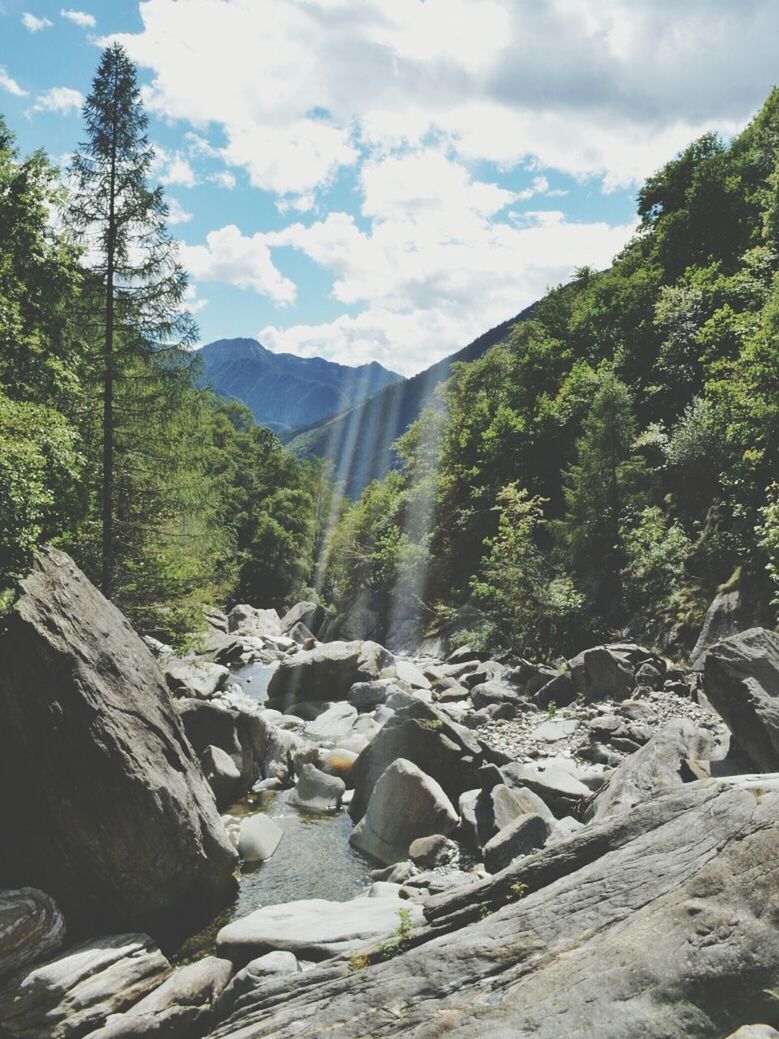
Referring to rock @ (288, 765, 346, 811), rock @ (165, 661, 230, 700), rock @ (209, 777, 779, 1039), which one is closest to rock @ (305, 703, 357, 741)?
rock @ (288, 765, 346, 811)

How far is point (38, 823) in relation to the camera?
8.70 meters

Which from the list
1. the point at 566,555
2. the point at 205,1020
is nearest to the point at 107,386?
the point at 205,1020

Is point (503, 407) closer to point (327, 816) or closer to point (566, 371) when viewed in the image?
point (566, 371)

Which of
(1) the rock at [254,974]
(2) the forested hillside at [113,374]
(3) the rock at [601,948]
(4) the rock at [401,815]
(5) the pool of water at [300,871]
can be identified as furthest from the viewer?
(2) the forested hillside at [113,374]

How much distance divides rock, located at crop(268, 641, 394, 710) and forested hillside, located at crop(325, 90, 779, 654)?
→ 272 inches

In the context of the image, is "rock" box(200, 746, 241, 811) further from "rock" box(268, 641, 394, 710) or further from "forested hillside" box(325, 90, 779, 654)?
"forested hillside" box(325, 90, 779, 654)

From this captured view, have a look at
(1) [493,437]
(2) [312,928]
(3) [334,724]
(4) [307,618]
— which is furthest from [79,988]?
(4) [307,618]

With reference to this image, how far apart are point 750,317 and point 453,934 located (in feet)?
81.5

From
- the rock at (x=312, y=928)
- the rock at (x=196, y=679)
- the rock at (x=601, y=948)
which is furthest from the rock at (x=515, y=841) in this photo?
the rock at (x=196, y=679)

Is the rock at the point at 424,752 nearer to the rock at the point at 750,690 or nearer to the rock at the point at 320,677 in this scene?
the rock at the point at 750,690

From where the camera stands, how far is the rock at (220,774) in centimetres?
1314

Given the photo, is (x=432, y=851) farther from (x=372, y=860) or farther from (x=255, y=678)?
(x=255, y=678)

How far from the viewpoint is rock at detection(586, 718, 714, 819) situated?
10.0 metres

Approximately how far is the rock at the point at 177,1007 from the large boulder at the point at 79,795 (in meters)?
1.48
